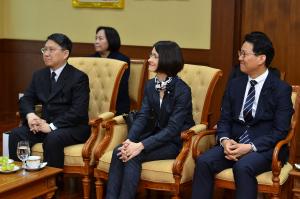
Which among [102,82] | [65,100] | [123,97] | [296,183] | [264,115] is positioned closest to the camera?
[296,183]

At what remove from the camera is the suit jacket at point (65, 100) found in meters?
4.43

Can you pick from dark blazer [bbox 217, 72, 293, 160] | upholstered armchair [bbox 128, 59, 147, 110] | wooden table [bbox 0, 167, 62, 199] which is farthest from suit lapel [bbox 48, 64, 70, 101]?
dark blazer [bbox 217, 72, 293, 160]

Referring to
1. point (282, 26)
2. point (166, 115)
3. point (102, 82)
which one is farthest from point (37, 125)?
point (282, 26)

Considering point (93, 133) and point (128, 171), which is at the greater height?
point (93, 133)

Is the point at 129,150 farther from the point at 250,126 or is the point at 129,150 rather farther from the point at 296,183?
the point at 296,183

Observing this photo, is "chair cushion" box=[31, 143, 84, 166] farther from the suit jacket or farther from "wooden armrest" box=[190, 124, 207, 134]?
"wooden armrest" box=[190, 124, 207, 134]

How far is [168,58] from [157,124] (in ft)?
1.63

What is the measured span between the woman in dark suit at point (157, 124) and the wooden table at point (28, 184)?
435mm

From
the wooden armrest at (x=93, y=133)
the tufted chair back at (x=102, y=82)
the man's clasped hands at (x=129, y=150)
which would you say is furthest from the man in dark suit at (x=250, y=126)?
the tufted chair back at (x=102, y=82)

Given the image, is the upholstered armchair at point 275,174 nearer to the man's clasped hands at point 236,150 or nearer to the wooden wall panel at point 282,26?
the man's clasped hands at point 236,150

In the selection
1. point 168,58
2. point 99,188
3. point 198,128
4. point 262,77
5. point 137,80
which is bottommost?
point 99,188

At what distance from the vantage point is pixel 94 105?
15.6 feet

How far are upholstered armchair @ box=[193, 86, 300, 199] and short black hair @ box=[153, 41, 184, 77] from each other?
20.2 inches

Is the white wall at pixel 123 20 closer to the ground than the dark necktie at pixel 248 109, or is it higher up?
higher up
